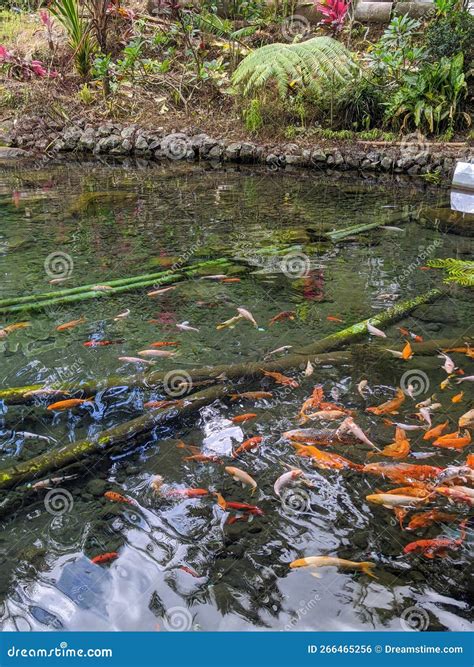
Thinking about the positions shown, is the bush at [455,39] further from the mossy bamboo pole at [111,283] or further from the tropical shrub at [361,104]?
the mossy bamboo pole at [111,283]

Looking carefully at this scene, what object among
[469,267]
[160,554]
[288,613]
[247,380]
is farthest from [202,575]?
[469,267]

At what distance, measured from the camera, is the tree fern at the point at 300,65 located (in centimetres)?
891

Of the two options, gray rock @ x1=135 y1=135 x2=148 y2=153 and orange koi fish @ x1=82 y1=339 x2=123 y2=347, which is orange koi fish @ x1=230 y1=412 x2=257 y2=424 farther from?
gray rock @ x1=135 y1=135 x2=148 y2=153

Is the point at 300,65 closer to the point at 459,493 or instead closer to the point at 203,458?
the point at 203,458

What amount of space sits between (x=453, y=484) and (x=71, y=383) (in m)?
2.14

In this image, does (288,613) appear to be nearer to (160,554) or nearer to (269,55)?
(160,554)

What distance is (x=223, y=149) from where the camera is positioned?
9.88 m

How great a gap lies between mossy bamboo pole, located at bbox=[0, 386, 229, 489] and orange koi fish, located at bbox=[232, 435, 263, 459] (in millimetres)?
380

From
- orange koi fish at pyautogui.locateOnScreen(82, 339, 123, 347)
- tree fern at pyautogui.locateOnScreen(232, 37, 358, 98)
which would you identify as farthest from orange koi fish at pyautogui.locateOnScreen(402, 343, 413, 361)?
tree fern at pyautogui.locateOnScreen(232, 37, 358, 98)

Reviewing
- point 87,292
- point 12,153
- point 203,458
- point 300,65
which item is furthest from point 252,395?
point 12,153

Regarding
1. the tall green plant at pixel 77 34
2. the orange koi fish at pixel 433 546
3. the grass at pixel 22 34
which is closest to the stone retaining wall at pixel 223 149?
the tall green plant at pixel 77 34

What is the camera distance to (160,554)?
2295 millimetres

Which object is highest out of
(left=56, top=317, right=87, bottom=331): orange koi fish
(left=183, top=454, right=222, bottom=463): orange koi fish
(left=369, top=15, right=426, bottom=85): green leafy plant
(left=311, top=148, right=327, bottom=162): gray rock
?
(left=369, top=15, right=426, bottom=85): green leafy plant

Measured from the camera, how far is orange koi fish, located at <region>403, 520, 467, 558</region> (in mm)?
2244
